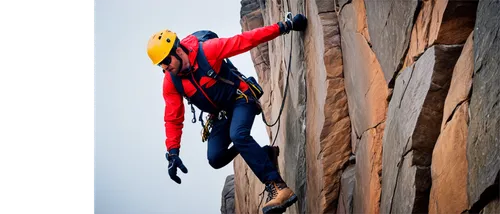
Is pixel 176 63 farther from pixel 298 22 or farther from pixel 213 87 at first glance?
pixel 298 22

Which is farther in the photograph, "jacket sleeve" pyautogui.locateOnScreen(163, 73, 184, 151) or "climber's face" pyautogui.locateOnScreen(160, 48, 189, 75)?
"jacket sleeve" pyautogui.locateOnScreen(163, 73, 184, 151)

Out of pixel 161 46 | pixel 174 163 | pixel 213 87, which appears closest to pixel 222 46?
pixel 213 87

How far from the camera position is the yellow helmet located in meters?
7.46

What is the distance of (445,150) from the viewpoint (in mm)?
4117

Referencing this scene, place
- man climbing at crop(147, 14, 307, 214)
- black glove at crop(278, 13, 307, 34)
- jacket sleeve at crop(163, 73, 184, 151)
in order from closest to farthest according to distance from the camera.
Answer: man climbing at crop(147, 14, 307, 214), black glove at crop(278, 13, 307, 34), jacket sleeve at crop(163, 73, 184, 151)

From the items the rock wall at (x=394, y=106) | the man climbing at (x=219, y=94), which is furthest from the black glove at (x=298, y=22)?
the rock wall at (x=394, y=106)

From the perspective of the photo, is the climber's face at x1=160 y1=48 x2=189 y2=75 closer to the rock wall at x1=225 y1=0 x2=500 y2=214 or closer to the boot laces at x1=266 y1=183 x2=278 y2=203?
the rock wall at x1=225 y1=0 x2=500 y2=214

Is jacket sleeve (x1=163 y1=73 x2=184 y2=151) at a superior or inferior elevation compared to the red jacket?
inferior

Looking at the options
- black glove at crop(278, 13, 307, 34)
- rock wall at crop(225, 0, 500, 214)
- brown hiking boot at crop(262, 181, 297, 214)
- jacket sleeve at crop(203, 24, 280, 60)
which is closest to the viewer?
rock wall at crop(225, 0, 500, 214)

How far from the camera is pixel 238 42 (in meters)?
7.62

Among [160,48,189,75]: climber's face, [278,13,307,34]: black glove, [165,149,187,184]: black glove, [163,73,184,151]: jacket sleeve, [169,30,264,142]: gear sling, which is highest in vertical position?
[278,13,307,34]: black glove

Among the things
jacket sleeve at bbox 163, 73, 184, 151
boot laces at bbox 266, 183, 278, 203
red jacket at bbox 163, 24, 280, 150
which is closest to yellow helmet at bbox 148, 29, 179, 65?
red jacket at bbox 163, 24, 280, 150

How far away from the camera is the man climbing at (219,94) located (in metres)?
7.46

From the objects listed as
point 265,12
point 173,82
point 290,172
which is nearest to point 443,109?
point 173,82
